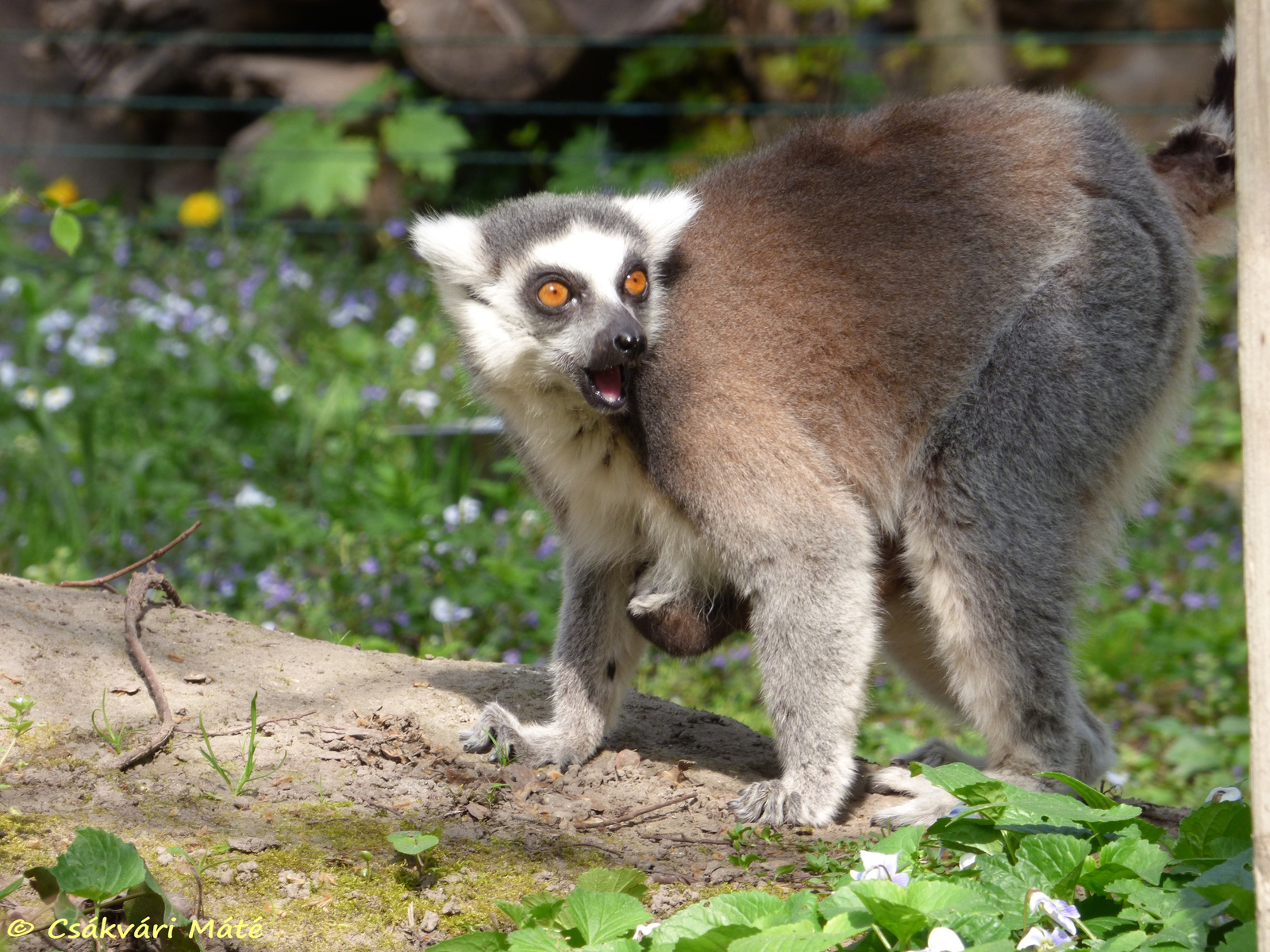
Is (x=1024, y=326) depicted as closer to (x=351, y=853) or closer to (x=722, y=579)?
(x=722, y=579)

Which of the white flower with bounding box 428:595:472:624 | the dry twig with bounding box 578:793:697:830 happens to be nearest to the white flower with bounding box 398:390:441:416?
the white flower with bounding box 428:595:472:624

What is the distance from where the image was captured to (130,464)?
588cm

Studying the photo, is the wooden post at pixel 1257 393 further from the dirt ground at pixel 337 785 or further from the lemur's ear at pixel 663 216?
the lemur's ear at pixel 663 216

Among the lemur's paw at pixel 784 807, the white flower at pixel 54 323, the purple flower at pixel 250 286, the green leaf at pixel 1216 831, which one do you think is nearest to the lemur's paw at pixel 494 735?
the lemur's paw at pixel 784 807

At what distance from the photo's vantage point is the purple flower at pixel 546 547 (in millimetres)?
5648

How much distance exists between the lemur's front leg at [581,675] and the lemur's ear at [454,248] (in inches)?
36.8

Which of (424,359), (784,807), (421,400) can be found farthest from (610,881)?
(424,359)

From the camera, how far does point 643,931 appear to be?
7.81ft

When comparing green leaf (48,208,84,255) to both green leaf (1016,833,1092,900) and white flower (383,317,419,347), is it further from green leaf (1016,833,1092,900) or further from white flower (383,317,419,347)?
white flower (383,317,419,347)

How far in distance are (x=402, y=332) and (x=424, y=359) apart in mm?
584

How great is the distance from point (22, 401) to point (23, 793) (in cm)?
430

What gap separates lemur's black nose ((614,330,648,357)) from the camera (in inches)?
126

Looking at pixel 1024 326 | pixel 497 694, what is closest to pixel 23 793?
pixel 497 694

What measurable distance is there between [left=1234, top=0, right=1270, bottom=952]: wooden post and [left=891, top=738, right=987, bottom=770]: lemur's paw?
211 centimetres
